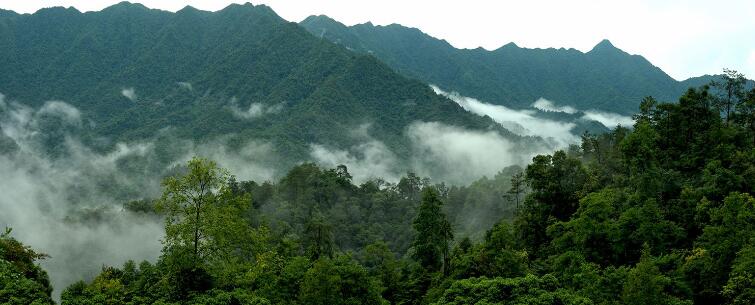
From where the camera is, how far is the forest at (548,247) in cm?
3391

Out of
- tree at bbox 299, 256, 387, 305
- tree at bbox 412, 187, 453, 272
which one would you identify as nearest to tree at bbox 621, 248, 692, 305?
tree at bbox 299, 256, 387, 305

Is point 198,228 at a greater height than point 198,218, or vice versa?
point 198,218

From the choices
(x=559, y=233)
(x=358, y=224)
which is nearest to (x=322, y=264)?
(x=559, y=233)

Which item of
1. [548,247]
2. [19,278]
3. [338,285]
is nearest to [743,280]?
[338,285]

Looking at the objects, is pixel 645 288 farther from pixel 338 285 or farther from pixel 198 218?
pixel 198 218

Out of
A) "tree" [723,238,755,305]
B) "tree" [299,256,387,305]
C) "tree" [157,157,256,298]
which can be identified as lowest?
"tree" [723,238,755,305]

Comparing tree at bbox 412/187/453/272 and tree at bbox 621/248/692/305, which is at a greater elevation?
tree at bbox 412/187/453/272

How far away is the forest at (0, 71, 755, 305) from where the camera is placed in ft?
111

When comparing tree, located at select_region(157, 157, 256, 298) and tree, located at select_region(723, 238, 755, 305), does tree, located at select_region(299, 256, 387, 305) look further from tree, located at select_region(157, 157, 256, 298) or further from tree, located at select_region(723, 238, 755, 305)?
tree, located at select_region(723, 238, 755, 305)

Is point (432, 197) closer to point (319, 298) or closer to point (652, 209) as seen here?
point (652, 209)

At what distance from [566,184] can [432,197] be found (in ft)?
49.3

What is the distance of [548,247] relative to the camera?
2409 inches

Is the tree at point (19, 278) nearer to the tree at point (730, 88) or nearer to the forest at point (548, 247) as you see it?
the forest at point (548, 247)

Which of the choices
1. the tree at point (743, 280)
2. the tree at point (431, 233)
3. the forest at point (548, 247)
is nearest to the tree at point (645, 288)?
the forest at point (548, 247)
